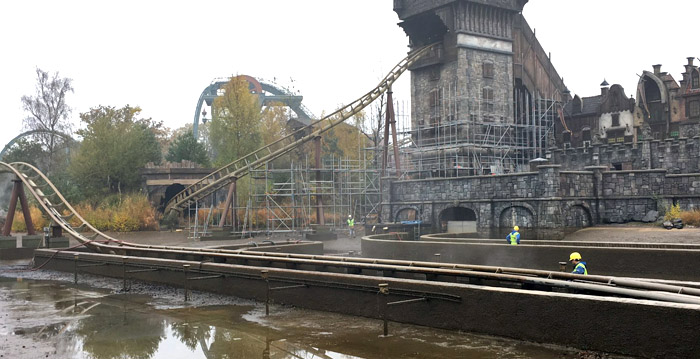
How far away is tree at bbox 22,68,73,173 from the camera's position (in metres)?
63.2

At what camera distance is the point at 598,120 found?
50.8m

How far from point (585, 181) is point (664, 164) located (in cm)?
705

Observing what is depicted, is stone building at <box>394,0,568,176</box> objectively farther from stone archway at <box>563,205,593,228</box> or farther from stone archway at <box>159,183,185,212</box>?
stone archway at <box>159,183,185,212</box>

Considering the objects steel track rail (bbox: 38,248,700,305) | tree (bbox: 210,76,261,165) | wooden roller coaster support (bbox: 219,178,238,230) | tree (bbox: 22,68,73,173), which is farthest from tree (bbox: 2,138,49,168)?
steel track rail (bbox: 38,248,700,305)

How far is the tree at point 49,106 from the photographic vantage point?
208 feet

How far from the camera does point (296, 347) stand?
420 inches

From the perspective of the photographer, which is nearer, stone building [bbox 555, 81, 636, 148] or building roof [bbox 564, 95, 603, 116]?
stone building [bbox 555, 81, 636, 148]

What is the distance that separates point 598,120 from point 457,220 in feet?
58.9

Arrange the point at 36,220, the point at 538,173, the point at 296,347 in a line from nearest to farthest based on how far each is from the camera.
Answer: the point at 296,347, the point at 538,173, the point at 36,220

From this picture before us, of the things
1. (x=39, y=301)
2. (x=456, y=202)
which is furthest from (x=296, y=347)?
(x=456, y=202)

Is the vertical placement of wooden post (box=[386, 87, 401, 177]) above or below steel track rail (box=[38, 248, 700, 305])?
above

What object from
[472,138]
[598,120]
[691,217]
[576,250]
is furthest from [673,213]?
[598,120]

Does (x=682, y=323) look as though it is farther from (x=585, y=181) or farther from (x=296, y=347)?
(x=585, y=181)

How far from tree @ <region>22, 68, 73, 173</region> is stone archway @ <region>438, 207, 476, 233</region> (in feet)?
135
